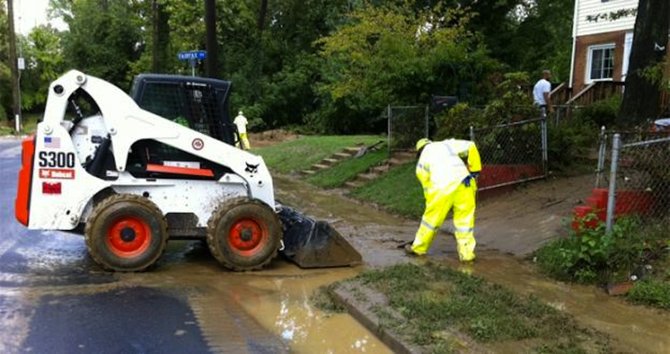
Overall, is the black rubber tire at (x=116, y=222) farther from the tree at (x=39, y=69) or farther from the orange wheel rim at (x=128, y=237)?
the tree at (x=39, y=69)

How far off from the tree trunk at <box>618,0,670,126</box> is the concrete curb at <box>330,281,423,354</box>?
7.03 metres

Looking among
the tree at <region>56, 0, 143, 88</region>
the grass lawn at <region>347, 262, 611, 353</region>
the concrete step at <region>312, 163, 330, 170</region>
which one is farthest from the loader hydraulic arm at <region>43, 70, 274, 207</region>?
the tree at <region>56, 0, 143, 88</region>

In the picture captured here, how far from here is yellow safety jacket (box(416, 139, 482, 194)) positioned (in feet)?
25.5

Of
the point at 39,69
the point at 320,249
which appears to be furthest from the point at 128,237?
the point at 39,69

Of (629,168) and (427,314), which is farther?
(629,168)

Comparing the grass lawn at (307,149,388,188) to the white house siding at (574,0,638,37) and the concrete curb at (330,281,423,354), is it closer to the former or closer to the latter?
the concrete curb at (330,281,423,354)

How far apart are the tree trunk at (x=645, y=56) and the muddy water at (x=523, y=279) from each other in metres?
4.30

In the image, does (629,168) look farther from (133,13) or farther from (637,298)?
(133,13)

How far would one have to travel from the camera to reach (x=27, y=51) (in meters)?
54.9

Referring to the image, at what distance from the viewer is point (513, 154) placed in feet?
37.1

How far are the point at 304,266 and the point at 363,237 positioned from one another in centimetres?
231

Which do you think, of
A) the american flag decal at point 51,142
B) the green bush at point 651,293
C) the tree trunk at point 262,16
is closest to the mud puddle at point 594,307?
the green bush at point 651,293

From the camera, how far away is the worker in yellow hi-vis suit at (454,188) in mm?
7781

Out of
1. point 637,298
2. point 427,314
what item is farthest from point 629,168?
point 427,314
